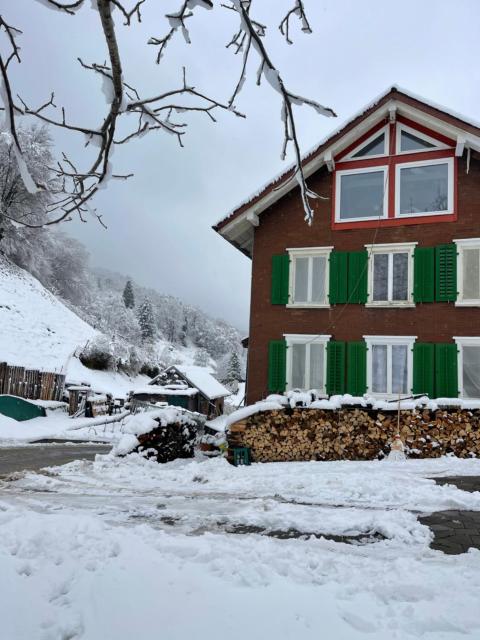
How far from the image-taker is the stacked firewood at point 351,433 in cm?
1150

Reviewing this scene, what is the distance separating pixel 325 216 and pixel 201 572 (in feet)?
42.6

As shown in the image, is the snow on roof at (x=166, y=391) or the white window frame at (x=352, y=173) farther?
the snow on roof at (x=166, y=391)

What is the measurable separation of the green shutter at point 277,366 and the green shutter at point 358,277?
8.32 feet

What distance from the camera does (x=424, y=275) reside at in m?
14.1

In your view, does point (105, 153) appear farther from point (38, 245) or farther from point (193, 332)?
point (193, 332)

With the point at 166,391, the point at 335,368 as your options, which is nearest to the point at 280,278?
the point at 335,368

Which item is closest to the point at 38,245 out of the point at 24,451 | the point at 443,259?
the point at 24,451

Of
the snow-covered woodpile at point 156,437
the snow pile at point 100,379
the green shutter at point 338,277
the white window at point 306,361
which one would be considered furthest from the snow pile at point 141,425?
the snow pile at point 100,379

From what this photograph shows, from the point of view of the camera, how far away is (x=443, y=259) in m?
14.0

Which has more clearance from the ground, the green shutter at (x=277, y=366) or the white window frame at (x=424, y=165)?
the white window frame at (x=424, y=165)

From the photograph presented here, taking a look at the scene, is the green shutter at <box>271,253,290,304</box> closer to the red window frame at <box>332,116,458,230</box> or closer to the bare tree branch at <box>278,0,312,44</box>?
the red window frame at <box>332,116,458,230</box>

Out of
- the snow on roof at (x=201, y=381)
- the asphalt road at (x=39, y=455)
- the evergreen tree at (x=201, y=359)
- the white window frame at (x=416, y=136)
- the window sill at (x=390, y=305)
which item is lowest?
the asphalt road at (x=39, y=455)

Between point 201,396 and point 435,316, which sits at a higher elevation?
point 435,316

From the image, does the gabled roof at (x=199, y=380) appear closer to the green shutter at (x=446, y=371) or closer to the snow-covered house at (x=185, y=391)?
the snow-covered house at (x=185, y=391)
